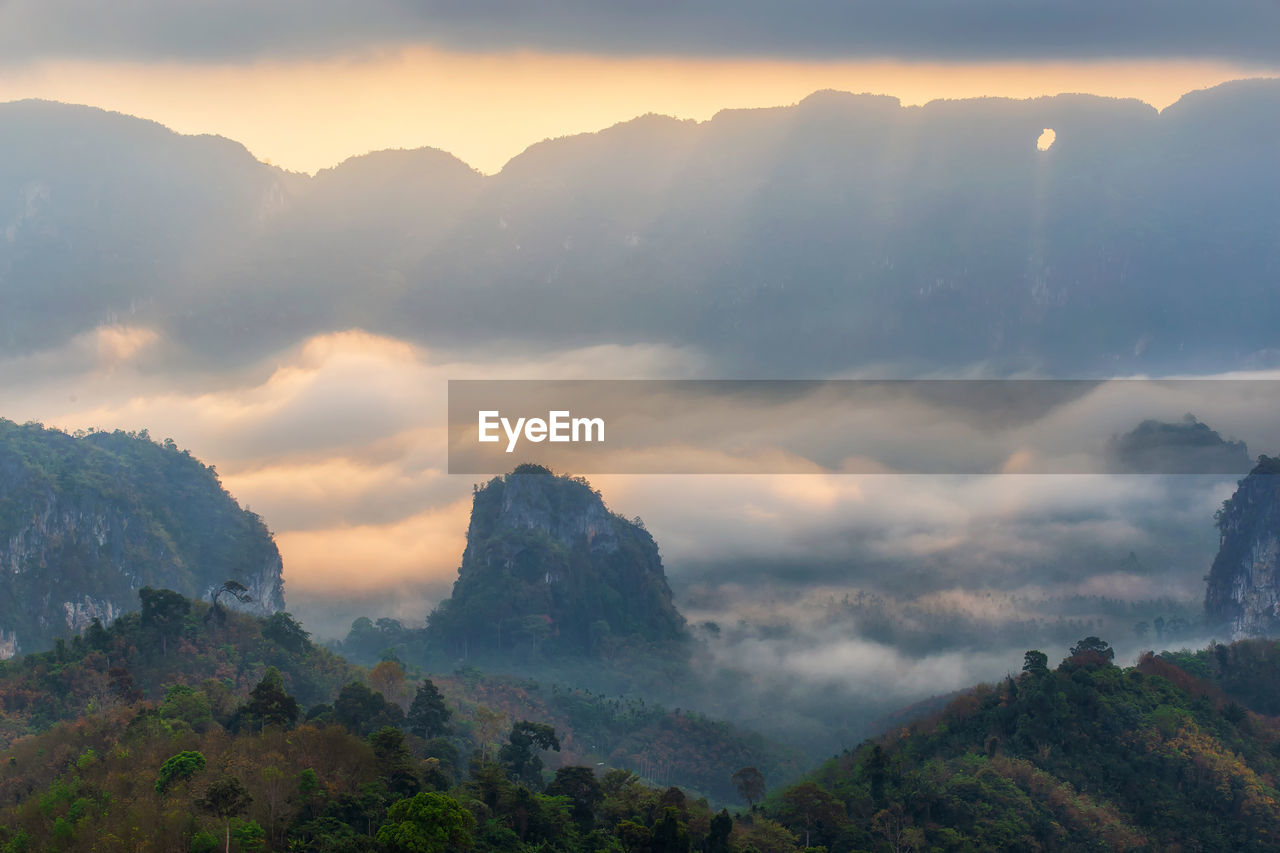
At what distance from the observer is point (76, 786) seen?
7206 centimetres

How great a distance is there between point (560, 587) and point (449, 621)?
14.3m

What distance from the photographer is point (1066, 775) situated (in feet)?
320

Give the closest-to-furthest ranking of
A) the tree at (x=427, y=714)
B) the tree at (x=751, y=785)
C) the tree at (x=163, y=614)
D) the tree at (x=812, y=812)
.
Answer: the tree at (x=812, y=812) < the tree at (x=751, y=785) < the tree at (x=427, y=714) < the tree at (x=163, y=614)

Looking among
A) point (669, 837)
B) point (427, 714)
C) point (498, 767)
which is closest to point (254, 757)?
point (498, 767)

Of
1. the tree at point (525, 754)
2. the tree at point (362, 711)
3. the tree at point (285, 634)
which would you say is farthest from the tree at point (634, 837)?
the tree at point (285, 634)

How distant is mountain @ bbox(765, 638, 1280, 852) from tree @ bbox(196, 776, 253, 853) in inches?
1306

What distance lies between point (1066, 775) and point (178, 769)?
2117 inches

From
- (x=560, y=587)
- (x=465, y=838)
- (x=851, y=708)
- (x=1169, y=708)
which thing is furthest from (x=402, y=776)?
(x=560, y=587)

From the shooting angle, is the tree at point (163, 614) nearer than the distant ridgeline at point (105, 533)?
Yes

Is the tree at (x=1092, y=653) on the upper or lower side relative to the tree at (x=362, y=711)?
upper

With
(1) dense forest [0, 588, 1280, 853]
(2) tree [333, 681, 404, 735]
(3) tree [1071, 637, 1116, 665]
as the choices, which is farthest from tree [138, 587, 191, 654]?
(3) tree [1071, 637, 1116, 665]

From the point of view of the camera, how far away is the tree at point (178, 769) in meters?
68.7

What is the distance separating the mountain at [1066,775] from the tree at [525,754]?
564 inches

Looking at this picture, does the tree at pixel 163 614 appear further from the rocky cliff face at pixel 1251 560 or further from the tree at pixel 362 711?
the rocky cliff face at pixel 1251 560
